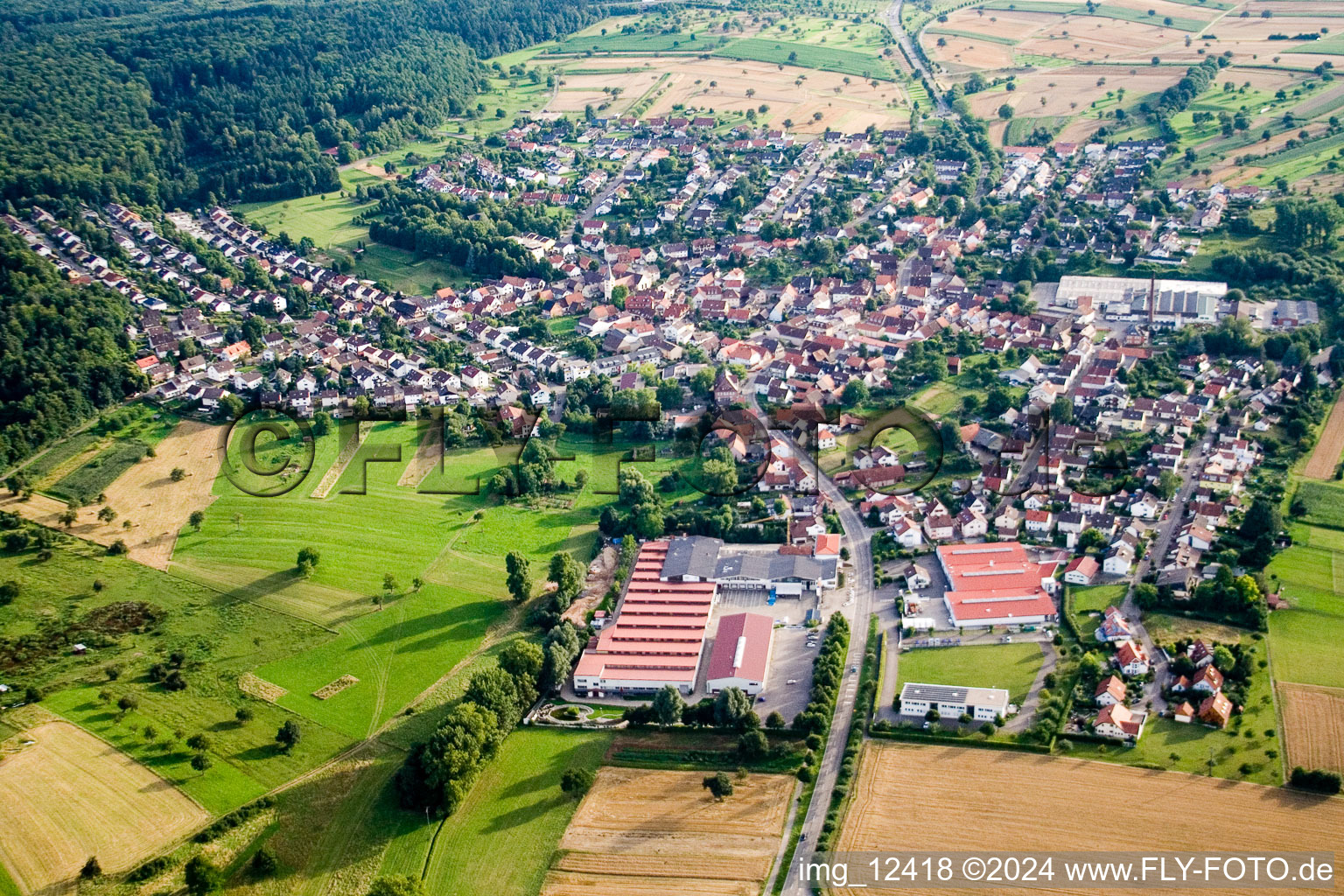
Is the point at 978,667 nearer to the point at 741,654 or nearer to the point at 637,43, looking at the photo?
the point at 741,654

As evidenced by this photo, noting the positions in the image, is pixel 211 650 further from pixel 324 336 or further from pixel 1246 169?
pixel 1246 169

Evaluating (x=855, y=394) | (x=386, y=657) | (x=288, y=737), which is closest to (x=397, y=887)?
(x=288, y=737)

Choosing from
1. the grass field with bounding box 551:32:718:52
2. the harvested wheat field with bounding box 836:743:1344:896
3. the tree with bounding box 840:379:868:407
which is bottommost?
the harvested wheat field with bounding box 836:743:1344:896

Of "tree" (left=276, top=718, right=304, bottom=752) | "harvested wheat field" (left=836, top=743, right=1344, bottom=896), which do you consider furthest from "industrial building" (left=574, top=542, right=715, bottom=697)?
"tree" (left=276, top=718, right=304, bottom=752)

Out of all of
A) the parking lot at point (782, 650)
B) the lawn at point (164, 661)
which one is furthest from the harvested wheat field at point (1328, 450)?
the lawn at point (164, 661)

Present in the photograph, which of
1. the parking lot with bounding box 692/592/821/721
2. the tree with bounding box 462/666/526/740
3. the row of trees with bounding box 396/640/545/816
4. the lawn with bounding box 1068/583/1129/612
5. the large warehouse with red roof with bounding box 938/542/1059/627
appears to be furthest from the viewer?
the lawn with bounding box 1068/583/1129/612

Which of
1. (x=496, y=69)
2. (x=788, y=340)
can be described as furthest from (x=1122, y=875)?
(x=496, y=69)

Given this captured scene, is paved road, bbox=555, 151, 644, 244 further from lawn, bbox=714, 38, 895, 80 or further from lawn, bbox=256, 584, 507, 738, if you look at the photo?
lawn, bbox=256, 584, 507, 738
